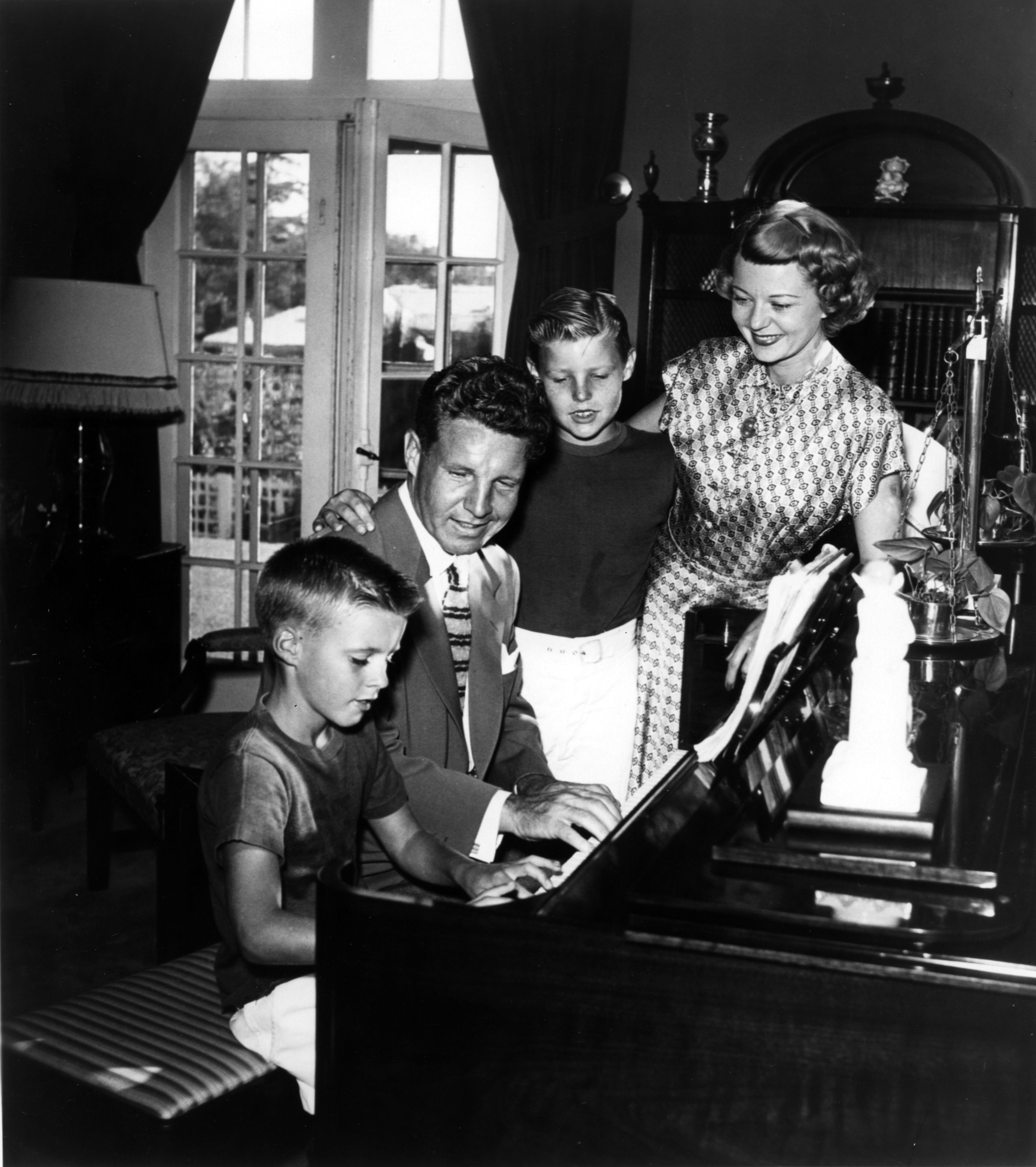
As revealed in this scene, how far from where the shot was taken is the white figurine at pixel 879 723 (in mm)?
1533

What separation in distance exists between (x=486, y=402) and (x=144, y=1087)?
1135mm

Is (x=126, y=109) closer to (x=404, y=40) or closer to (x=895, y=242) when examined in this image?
(x=404, y=40)

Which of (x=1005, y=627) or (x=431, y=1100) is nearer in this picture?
(x=431, y=1100)

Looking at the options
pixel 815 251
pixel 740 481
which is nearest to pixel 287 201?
pixel 740 481

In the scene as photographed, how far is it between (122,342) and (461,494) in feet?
9.19

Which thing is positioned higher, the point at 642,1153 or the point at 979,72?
the point at 979,72

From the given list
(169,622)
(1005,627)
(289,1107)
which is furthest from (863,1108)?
(169,622)

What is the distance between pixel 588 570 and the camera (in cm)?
293

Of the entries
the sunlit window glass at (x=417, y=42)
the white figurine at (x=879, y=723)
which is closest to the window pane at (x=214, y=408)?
the sunlit window glass at (x=417, y=42)

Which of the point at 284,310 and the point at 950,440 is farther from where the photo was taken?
the point at 284,310

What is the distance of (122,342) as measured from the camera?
461 cm

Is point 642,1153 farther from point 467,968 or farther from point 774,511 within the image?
point 774,511

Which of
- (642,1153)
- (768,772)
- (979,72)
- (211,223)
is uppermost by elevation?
(979,72)

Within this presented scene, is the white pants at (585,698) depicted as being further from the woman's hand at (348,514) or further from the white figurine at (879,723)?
the white figurine at (879,723)
